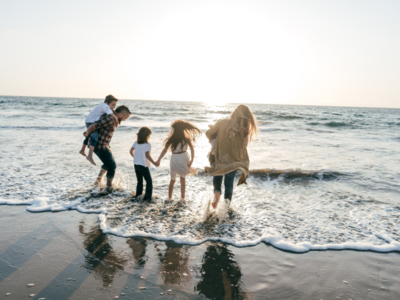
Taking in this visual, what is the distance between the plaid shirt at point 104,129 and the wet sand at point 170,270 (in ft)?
6.28

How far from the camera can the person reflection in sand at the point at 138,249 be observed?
3119 millimetres

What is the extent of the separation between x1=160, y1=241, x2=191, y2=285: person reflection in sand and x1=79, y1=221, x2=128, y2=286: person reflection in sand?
0.50m

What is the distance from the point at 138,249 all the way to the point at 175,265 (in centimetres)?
64

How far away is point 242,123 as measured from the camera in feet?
14.2

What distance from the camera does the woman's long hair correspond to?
4320 mm

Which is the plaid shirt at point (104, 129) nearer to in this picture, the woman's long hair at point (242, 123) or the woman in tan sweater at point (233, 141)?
the woman in tan sweater at point (233, 141)

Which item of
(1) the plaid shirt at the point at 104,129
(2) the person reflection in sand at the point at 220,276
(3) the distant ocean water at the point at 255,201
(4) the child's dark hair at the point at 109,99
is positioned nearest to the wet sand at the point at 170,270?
(2) the person reflection in sand at the point at 220,276

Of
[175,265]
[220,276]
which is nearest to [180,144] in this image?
[175,265]

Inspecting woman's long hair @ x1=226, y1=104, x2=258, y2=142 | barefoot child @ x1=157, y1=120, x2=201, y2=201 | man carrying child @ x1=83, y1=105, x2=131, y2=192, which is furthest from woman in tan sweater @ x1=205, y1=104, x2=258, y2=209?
man carrying child @ x1=83, y1=105, x2=131, y2=192

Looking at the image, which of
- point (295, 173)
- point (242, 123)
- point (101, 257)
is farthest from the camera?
point (295, 173)

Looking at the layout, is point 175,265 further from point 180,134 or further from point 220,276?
point 180,134

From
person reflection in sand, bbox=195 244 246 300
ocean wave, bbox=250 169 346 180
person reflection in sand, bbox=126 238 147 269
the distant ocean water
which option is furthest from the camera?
ocean wave, bbox=250 169 346 180

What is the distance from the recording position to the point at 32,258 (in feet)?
10.2

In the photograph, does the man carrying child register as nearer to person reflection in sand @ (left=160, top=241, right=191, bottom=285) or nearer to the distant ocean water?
the distant ocean water
